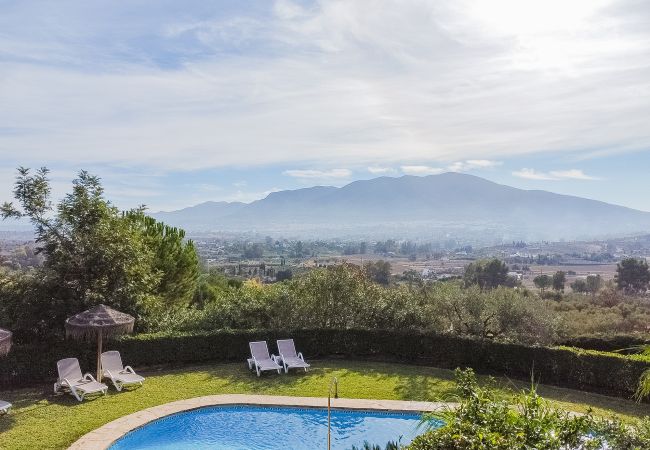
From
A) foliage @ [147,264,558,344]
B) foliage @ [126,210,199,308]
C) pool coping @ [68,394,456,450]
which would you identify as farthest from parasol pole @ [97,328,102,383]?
foliage @ [126,210,199,308]

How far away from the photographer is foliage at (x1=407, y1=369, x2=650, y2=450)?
200 inches

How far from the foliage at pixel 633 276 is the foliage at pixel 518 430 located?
61.4 m

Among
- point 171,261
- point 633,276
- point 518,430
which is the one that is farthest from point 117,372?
point 633,276

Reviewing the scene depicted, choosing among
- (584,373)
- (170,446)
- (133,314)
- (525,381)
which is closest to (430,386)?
(525,381)

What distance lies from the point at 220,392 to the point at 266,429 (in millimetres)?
2598

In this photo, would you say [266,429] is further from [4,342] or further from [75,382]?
[4,342]

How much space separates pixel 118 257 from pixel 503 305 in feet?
45.2

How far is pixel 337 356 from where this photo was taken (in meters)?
18.6

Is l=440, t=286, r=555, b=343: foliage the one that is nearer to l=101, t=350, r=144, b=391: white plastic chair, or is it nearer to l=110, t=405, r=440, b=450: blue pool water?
l=110, t=405, r=440, b=450: blue pool water

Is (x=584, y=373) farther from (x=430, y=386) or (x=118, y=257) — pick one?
(x=118, y=257)

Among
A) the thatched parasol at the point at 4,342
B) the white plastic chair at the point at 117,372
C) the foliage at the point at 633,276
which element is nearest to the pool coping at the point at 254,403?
the white plastic chair at the point at 117,372

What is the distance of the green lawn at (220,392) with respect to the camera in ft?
38.1

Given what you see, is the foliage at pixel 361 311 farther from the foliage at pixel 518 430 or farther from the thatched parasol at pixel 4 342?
the foliage at pixel 518 430

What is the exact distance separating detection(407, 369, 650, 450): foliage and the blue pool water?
628 centimetres
